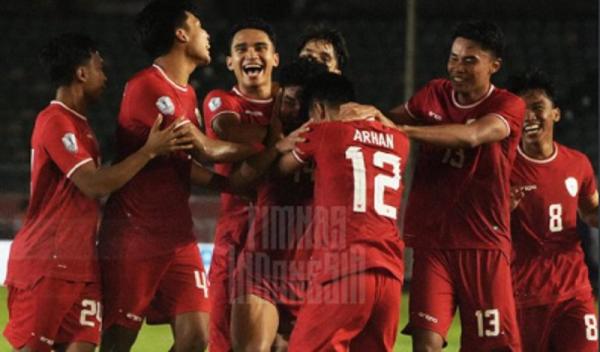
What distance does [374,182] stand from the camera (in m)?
6.39

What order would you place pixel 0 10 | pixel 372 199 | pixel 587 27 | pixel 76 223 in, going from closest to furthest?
pixel 372 199, pixel 76 223, pixel 587 27, pixel 0 10

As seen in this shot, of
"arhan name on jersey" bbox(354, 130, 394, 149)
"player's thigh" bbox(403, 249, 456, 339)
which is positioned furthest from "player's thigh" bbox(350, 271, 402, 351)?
"player's thigh" bbox(403, 249, 456, 339)

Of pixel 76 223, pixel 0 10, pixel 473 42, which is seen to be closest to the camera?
pixel 76 223

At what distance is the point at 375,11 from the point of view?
24.4 metres

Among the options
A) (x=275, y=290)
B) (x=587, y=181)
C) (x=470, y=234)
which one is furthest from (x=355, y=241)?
(x=587, y=181)

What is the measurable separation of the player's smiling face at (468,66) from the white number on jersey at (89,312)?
7.50ft

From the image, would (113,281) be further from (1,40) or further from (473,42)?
(1,40)

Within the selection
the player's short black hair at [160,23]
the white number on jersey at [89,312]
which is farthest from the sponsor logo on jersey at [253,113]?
the white number on jersey at [89,312]

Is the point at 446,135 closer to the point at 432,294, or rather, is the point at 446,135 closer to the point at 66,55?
the point at 432,294

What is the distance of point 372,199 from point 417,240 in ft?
3.46

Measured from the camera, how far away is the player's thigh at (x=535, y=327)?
809 centimetres

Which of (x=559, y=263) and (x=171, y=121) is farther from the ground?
(x=171, y=121)

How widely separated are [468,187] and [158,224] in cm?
169

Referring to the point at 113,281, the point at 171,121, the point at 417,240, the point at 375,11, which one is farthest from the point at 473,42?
the point at 375,11
